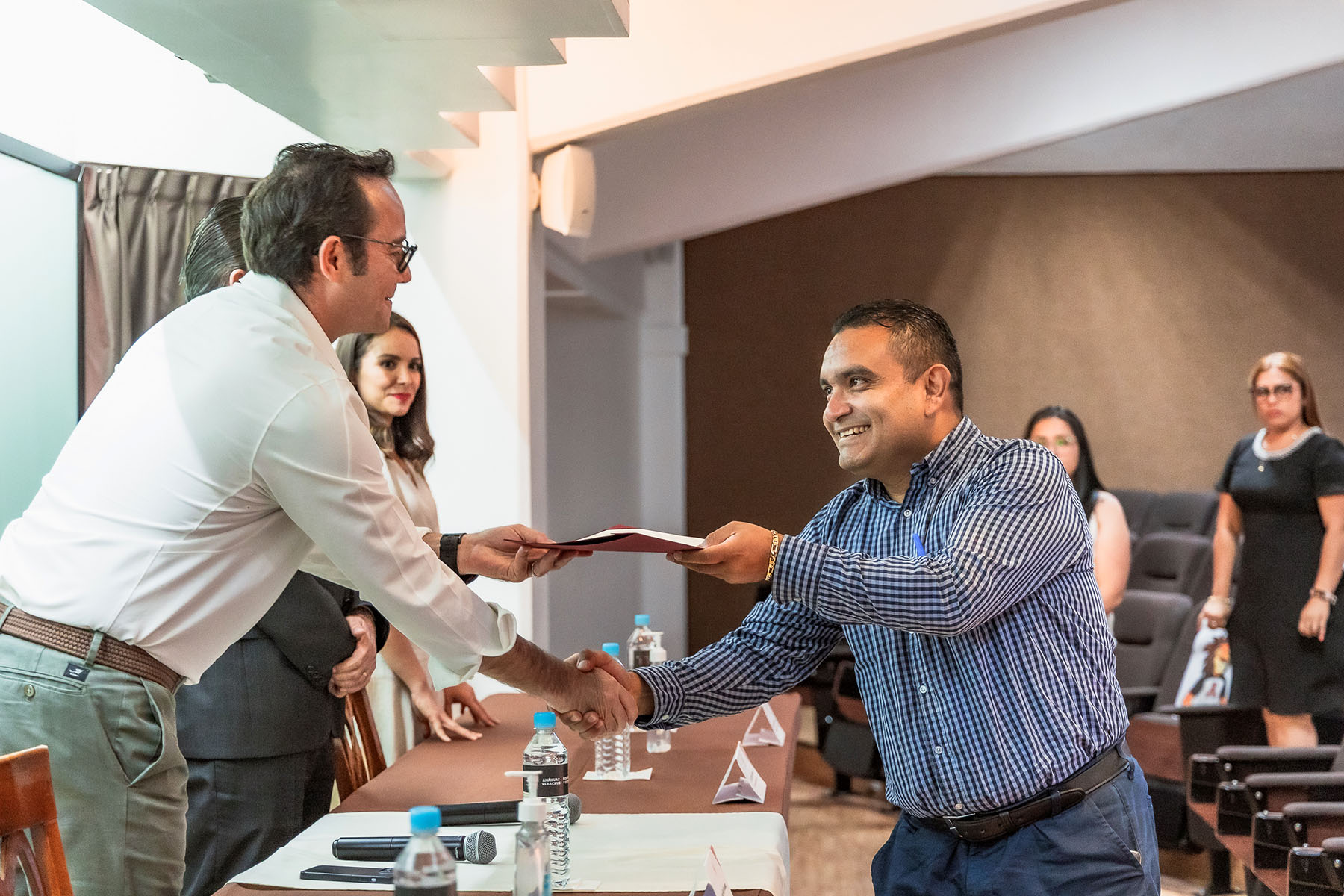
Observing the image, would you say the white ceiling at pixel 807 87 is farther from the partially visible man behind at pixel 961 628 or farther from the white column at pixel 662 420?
the white column at pixel 662 420

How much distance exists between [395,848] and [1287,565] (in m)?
3.79

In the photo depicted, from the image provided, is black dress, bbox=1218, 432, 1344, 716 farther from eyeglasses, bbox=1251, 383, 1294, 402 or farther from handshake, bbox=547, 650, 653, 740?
handshake, bbox=547, 650, 653, 740

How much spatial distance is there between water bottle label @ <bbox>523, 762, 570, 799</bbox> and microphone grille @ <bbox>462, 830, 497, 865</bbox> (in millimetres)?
116

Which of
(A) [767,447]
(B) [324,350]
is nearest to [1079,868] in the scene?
(B) [324,350]

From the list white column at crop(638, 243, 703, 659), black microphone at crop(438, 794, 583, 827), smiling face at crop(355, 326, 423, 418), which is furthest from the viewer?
white column at crop(638, 243, 703, 659)

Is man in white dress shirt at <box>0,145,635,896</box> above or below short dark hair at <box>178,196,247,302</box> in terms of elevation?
below

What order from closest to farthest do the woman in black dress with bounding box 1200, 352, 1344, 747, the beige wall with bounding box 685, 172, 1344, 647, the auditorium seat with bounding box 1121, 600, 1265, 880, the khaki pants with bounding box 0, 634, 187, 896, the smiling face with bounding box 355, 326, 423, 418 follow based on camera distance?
the khaki pants with bounding box 0, 634, 187, 896, the smiling face with bounding box 355, 326, 423, 418, the auditorium seat with bounding box 1121, 600, 1265, 880, the woman in black dress with bounding box 1200, 352, 1344, 747, the beige wall with bounding box 685, 172, 1344, 647

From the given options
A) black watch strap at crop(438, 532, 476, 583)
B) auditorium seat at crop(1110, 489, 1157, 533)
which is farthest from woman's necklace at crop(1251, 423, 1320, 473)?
black watch strap at crop(438, 532, 476, 583)

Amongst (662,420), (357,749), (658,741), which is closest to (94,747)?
(357,749)

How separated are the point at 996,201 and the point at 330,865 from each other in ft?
23.3

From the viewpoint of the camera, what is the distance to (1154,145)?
753 centimetres

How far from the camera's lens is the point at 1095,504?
443cm

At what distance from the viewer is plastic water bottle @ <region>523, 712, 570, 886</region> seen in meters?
1.66

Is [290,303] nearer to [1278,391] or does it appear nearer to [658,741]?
[658,741]
